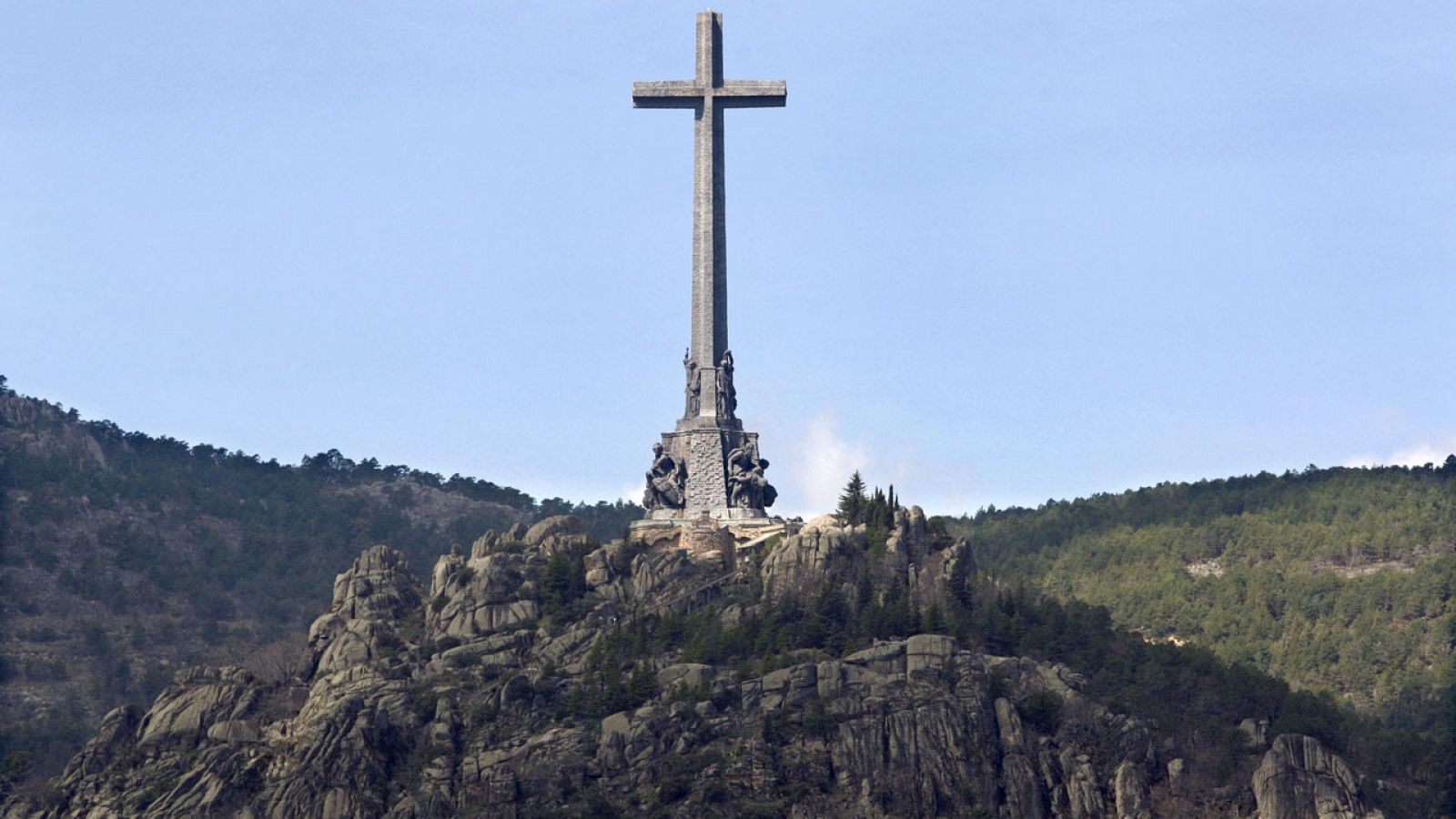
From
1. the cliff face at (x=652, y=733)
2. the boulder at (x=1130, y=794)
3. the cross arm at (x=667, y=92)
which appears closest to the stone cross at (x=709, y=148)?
the cross arm at (x=667, y=92)

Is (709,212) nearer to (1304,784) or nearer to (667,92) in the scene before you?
(667,92)

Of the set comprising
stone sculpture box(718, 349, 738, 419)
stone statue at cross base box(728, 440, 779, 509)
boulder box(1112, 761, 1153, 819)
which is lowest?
boulder box(1112, 761, 1153, 819)

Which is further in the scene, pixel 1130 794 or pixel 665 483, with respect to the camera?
pixel 665 483

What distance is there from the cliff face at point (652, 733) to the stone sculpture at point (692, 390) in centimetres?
1249

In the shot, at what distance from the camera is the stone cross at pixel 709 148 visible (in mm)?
150875

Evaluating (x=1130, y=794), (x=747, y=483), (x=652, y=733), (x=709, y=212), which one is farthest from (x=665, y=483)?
(x=1130, y=794)

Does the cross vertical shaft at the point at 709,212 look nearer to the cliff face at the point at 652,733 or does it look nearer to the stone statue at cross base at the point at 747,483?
the stone statue at cross base at the point at 747,483

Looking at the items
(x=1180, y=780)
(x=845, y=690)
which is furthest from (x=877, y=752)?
(x=1180, y=780)

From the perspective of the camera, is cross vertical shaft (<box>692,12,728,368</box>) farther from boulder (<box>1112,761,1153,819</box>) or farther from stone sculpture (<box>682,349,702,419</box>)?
boulder (<box>1112,761,1153,819</box>)

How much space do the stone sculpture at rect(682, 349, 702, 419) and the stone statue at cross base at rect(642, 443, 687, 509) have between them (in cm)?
273

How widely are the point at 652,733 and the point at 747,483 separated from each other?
21358 mm

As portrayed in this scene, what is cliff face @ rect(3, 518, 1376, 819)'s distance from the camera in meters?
127

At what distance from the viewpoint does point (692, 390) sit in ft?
493

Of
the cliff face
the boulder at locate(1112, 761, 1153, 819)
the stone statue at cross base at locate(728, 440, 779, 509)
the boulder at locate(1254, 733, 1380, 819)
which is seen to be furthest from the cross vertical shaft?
the boulder at locate(1254, 733, 1380, 819)
